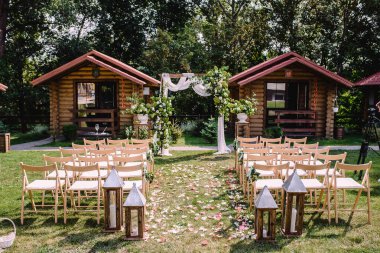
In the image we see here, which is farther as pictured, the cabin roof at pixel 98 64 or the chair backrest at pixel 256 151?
the cabin roof at pixel 98 64

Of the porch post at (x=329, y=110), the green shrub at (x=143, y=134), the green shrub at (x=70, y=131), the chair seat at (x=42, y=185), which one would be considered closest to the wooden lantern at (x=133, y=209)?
the chair seat at (x=42, y=185)

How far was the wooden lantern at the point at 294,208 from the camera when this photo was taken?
616cm

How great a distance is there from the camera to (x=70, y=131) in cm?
1759

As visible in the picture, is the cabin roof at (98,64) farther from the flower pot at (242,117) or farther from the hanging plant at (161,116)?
the flower pot at (242,117)

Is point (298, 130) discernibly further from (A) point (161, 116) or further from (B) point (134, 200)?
(B) point (134, 200)

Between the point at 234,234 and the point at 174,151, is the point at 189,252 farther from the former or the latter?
the point at 174,151

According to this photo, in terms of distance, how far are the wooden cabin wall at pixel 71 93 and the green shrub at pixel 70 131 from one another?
2.77ft

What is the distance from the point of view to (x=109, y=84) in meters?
20.4

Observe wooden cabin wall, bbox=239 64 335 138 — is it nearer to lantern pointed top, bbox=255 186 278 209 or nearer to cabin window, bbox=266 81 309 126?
cabin window, bbox=266 81 309 126

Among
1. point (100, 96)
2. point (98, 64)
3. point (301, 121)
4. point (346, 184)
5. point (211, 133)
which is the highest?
point (98, 64)

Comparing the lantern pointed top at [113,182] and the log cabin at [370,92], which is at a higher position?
the log cabin at [370,92]

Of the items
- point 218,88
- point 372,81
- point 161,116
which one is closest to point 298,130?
point 372,81

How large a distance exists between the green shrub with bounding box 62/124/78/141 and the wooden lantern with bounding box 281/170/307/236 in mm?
13479

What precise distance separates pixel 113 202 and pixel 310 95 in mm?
14759
